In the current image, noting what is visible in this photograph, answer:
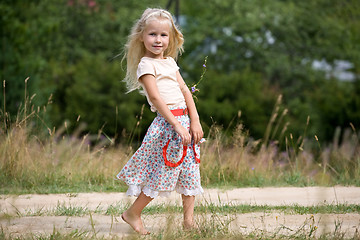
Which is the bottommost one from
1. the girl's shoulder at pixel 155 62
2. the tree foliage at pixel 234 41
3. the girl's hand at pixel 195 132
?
the tree foliage at pixel 234 41

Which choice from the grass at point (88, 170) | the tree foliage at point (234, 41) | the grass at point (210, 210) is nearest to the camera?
the grass at point (210, 210)

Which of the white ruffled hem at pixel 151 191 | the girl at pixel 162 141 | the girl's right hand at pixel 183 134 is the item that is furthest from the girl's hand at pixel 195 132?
the white ruffled hem at pixel 151 191

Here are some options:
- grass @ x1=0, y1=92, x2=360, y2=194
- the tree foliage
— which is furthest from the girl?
the tree foliage

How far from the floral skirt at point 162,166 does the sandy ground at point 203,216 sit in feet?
0.46

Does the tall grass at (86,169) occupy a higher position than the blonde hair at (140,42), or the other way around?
the blonde hair at (140,42)

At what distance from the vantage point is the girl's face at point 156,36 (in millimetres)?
3623

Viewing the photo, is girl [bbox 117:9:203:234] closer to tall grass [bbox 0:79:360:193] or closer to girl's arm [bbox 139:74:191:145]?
girl's arm [bbox 139:74:191:145]

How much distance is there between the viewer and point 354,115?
43.7 ft

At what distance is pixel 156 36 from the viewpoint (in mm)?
3631

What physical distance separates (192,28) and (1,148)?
17116 millimetres

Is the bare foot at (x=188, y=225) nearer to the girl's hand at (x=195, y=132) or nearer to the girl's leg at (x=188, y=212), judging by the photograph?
the girl's leg at (x=188, y=212)

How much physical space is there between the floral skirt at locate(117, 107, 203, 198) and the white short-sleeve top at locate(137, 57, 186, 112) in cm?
13

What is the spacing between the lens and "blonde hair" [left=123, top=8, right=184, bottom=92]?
12.0 ft

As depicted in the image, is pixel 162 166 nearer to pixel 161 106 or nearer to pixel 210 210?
pixel 161 106
